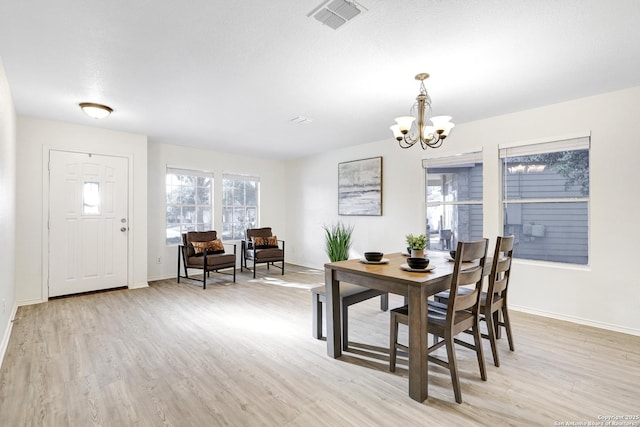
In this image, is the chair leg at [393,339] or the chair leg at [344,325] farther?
the chair leg at [344,325]

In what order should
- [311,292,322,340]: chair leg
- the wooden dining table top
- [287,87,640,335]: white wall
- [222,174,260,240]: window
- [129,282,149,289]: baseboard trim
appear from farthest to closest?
[222,174,260,240]: window
[129,282,149,289]: baseboard trim
[287,87,640,335]: white wall
[311,292,322,340]: chair leg
the wooden dining table top

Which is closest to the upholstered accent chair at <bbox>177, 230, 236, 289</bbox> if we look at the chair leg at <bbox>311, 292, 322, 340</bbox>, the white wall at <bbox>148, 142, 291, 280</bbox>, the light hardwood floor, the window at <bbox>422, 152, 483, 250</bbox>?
the white wall at <bbox>148, 142, 291, 280</bbox>

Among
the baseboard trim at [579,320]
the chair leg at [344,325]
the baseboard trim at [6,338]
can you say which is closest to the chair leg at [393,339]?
the chair leg at [344,325]

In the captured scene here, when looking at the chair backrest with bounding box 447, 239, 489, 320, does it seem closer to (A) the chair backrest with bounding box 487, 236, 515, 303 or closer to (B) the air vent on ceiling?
(A) the chair backrest with bounding box 487, 236, 515, 303

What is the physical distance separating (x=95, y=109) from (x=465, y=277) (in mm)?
3997

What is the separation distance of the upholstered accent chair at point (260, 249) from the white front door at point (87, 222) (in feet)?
6.34

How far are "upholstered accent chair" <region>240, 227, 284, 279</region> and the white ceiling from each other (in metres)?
2.56

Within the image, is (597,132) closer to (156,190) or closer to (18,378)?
(18,378)

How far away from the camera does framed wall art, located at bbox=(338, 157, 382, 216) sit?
5.29 metres

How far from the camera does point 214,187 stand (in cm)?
610

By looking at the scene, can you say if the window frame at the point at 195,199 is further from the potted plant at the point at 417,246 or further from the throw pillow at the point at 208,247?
the potted plant at the point at 417,246

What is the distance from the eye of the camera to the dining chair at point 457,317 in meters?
1.96

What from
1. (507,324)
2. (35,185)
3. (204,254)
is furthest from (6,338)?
(507,324)

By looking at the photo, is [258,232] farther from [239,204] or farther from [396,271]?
[396,271]
